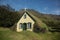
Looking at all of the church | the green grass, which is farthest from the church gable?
the green grass

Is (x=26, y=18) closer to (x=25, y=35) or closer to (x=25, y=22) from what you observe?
(x=25, y=22)

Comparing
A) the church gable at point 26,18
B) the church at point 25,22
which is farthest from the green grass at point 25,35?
the church gable at point 26,18

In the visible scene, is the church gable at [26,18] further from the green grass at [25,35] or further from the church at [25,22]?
the green grass at [25,35]

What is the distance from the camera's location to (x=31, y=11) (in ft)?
15.1

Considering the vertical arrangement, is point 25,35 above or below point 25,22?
below

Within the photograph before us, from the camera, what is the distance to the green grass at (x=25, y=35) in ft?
14.8

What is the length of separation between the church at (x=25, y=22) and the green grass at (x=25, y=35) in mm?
93

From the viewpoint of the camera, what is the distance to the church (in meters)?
4.55

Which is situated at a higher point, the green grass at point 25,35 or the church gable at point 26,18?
Answer: the church gable at point 26,18

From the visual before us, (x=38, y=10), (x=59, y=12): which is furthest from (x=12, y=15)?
(x=59, y=12)

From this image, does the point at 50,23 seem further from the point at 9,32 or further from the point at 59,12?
the point at 9,32

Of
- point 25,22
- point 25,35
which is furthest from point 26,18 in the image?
point 25,35

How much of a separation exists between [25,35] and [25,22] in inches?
11.6

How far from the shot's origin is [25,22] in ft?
15.1
